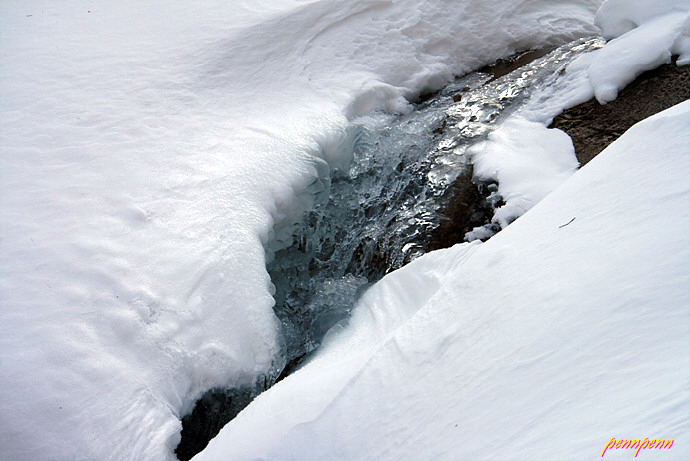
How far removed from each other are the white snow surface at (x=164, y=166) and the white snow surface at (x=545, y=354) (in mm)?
511

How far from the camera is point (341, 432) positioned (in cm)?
132

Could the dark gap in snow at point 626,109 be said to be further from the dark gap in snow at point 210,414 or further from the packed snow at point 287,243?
the dark gap in snow at point 210,414

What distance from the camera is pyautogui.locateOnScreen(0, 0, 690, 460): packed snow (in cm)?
114

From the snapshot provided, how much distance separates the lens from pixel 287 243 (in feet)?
8.61

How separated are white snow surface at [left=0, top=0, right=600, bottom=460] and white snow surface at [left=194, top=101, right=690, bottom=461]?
511 millimetres

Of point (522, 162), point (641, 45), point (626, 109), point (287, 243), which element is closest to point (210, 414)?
point (287, 243)

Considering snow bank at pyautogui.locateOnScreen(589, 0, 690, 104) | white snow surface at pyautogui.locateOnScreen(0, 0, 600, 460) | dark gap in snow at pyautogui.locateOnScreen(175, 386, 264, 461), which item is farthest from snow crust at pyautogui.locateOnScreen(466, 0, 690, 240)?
dark gap in snow at pyautogui.locateOnScreen(175, 386, 264, 461)

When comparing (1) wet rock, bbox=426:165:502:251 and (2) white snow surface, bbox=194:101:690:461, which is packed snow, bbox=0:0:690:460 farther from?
(1) wet rock, bbox=426:165:502:251

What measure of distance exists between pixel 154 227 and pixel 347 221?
0.95 metres

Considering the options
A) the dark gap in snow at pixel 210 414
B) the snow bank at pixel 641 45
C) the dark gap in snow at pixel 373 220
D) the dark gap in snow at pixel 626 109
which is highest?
the snow bank at pixel 641 45

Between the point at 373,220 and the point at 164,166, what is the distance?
3.64ft

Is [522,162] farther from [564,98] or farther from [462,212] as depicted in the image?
[564,98]

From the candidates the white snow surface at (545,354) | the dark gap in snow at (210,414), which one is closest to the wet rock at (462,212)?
the white snow surface at (545,354)

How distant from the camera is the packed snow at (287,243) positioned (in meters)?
1.14
